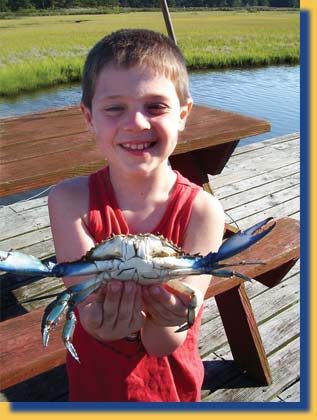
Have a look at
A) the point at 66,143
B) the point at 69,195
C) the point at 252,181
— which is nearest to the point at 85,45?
the point at 252,181

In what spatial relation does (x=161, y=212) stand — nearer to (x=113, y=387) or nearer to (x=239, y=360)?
(x=113, y=387)

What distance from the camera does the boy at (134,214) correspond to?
146 centimetres

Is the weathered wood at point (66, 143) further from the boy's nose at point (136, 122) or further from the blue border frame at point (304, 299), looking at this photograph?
the blue border frame at point (304, 299)

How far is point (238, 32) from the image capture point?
103ft

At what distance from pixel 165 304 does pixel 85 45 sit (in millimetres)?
22125

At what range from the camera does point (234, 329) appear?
9.29 ft

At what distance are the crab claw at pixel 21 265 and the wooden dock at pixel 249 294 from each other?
775 mm

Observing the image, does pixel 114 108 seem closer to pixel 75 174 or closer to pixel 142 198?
pixel 142 198

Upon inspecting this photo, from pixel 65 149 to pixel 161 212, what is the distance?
1140 millimetres

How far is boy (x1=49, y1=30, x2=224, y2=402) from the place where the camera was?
1.46 metres

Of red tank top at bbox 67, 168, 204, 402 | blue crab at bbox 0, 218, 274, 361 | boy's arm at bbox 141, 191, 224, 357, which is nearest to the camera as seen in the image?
blue crab at bbox 0, 218, 274, 361

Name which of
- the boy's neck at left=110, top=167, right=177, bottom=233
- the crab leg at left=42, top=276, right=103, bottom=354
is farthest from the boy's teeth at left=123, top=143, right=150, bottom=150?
the crab leg at left=42, top=276, right=103, bottom=354

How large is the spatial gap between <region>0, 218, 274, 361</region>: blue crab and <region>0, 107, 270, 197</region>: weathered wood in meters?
0.94

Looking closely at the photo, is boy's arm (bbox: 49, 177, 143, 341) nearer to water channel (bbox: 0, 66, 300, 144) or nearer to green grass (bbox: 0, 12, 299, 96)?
water channel (bbox: 0, 66, 300, 144)
